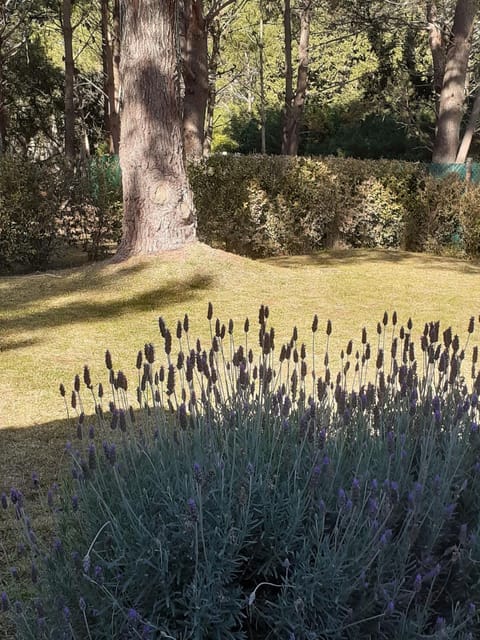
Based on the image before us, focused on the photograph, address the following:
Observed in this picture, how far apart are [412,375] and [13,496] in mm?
1735

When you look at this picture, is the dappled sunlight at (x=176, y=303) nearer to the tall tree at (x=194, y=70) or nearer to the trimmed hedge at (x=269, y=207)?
the trimmed hedge at (x=269, y=207)

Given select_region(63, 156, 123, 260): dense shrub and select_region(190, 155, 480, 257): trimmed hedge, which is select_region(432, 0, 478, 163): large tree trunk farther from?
select_region(63, 156, 123, 260): dense shrub

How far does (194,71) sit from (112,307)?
8.09 meters

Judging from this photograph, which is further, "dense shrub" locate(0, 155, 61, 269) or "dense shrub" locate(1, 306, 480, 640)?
"dense shrub" locate(0, 155, 61, 269)

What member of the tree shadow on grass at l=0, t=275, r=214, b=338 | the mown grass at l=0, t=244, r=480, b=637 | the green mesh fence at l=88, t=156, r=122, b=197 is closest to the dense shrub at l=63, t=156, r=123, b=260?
the green mesh fence at l=88, t=156, r=122, b=197

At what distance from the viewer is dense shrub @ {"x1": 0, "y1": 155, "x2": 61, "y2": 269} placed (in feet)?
37.1

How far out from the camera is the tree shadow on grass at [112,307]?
28.9 feet

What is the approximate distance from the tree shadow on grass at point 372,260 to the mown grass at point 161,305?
15 centimetres

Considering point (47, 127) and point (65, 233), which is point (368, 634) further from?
point (47, 127)

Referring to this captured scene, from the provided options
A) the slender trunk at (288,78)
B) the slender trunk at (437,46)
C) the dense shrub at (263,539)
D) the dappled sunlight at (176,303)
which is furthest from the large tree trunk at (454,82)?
Result: the dense shrub at (263,539)

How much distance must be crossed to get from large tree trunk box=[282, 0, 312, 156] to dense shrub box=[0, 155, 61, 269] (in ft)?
42.6

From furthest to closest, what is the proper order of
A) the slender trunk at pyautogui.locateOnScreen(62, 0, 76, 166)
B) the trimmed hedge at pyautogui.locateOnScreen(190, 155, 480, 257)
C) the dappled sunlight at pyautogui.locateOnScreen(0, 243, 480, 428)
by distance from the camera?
1. the slender trunk at pyautogui.locateOnScreen(62, 0, 76, 166)
2. the trimmed hedge at pyautogui.locateOnScreen(190, 155, 480, 257)
3. the dappled sunlight at pyautogui.locateOnScreen(0, 243, 480, 428)

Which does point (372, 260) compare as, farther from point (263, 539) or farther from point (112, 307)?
point (263, 539)

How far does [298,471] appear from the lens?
267 cm
